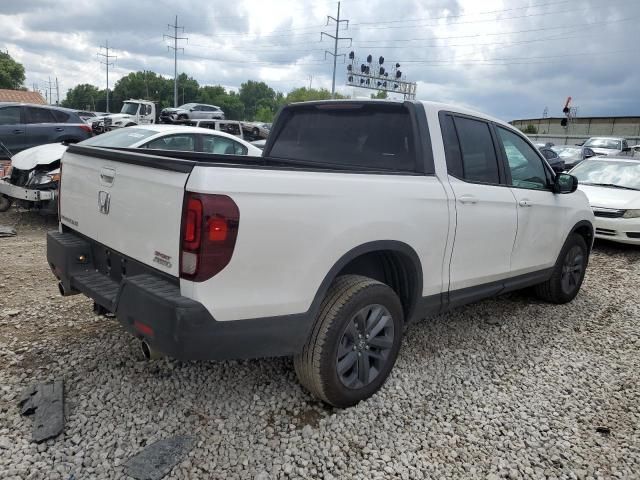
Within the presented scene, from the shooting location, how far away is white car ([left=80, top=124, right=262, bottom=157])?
23.2 ft

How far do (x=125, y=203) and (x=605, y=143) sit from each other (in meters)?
25.4

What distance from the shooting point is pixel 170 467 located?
2.44 metres

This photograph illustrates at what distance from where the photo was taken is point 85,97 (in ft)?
360

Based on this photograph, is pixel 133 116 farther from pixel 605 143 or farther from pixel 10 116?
pixel 605 143

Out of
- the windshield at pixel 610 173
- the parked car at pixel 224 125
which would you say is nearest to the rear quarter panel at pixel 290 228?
the windshield at pixel 610 173

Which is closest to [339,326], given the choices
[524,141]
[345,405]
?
[345,405]

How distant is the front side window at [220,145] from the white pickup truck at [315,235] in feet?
11.6

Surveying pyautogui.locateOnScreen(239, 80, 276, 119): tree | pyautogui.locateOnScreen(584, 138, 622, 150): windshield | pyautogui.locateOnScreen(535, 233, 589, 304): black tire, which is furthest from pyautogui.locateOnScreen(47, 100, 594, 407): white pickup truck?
pyautogui.locateOnScreen(239, 80, 276, 119): tree

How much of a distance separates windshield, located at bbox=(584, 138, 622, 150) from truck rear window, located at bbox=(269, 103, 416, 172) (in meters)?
22.9

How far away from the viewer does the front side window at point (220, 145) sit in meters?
7.55

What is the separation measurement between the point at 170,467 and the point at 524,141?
3785mm

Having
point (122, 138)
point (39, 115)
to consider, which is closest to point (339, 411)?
point (122, 138)

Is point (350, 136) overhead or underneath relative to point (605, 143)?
underneath

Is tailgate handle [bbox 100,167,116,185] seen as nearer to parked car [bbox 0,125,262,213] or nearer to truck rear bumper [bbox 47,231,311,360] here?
truck rear bumper [bbox 47,231,311,360]
